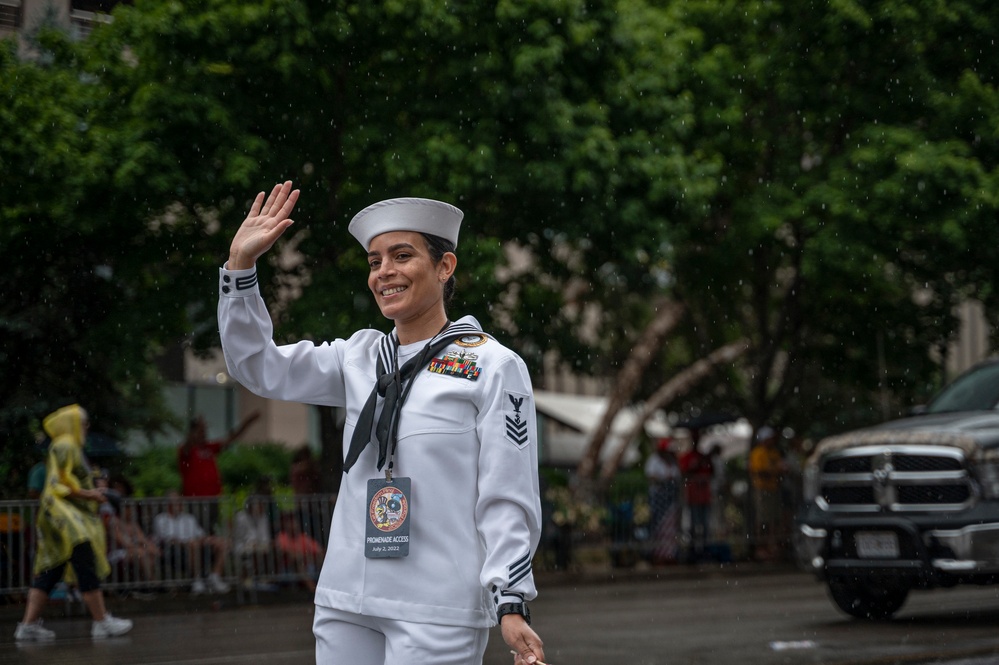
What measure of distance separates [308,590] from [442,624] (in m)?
12.7

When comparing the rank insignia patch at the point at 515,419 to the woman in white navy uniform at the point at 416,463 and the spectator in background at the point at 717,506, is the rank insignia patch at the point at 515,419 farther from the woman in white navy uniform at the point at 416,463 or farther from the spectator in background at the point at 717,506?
the spectator in background at the point at 717,506

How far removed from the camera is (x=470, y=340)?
3629 mm

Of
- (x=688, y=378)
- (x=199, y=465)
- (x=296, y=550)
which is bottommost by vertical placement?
(x=296, y=550)

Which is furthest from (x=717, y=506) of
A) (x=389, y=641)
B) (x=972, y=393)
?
(x=389, y=641)

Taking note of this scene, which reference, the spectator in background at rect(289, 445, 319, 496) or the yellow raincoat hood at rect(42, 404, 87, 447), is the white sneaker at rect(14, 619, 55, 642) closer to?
the yellow raincoat hood at rect(42, 404, 87, 447)

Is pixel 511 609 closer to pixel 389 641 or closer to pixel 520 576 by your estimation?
pixel 520 576

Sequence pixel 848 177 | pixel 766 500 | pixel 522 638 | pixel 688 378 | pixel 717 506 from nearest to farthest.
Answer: pixel 522 638
pixel 848 177
pixel 717 506
pixel 766 500
pixel 688 378

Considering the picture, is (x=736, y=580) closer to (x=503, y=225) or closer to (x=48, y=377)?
(x=503, y=225)

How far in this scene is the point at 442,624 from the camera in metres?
3.38

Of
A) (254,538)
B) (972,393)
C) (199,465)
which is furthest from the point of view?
(199,465)

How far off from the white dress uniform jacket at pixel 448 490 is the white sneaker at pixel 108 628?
817cm

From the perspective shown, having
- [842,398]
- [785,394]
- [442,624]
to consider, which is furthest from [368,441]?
[842,398]

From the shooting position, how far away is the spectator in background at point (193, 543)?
14.5m

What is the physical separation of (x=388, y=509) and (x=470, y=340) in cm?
49
